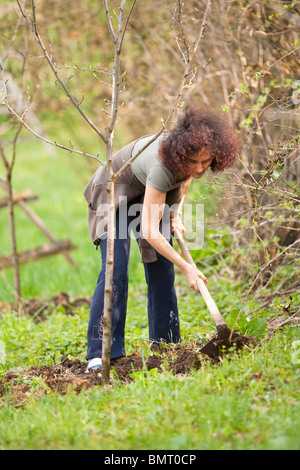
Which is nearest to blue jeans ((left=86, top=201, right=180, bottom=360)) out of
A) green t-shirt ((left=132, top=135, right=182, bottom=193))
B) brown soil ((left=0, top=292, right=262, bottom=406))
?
brown soil ((left=0, top=292, right=262, bottom=406))

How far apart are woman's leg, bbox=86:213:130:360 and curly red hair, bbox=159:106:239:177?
687 millimetres

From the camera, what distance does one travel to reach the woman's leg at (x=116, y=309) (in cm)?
365

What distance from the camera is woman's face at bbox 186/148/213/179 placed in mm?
3293

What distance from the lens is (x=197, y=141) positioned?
10.6 feet

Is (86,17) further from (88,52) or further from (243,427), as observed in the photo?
(243,427)

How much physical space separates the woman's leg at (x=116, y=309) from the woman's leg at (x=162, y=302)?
306mm

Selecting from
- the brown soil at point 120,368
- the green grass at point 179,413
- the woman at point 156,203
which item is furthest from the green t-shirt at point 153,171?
the green grass at point 179,413

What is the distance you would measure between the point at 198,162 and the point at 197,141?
0.16 m

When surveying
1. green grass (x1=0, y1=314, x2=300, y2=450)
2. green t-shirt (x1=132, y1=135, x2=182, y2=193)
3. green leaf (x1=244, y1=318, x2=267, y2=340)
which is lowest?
green grass (x1=0, y1=314, x2=300, y2=450)

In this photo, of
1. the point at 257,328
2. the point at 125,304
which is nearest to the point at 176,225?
the point at 125,304

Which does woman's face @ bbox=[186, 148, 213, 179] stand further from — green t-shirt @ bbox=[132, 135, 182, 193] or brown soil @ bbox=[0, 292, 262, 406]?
brown soil @ bbox=[0, 292, 262, 406]

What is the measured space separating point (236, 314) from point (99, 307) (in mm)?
858

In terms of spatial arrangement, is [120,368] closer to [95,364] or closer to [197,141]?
[95,364]

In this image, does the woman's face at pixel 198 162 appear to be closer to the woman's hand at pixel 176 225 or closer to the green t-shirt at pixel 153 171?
the green t-shirt at pixel 153 171
